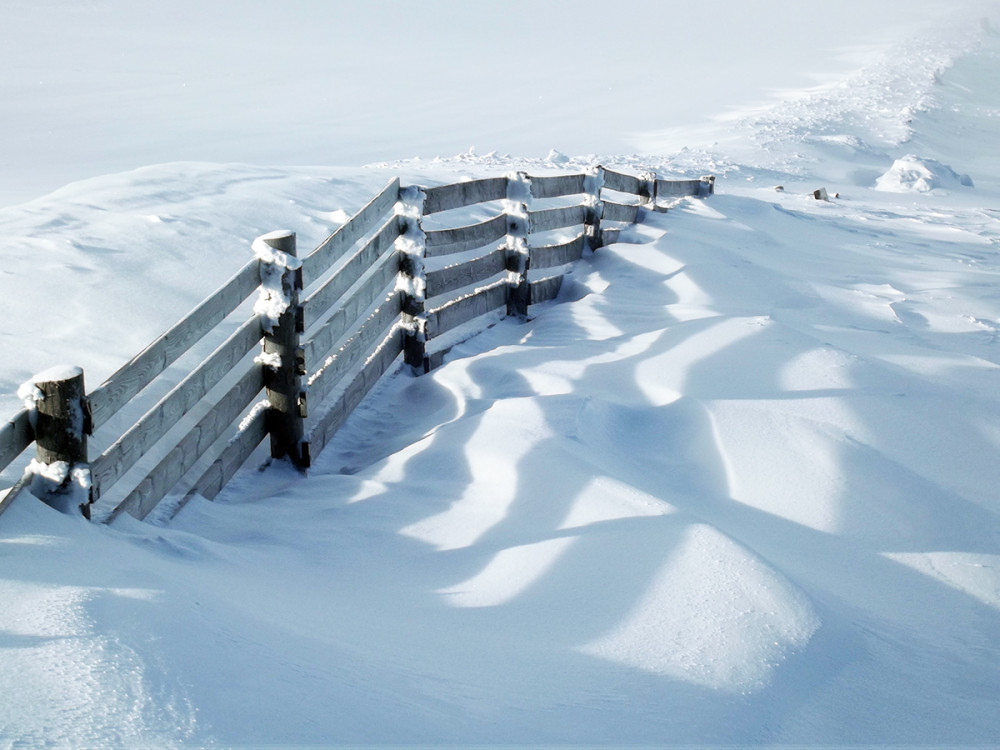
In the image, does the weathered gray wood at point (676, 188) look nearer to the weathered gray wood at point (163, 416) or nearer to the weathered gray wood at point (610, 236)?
the weathered gray wood at point (610, 236)

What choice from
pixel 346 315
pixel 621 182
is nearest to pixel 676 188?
pixel 621 182

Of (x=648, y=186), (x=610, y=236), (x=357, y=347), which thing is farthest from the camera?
(x=648, y=186)

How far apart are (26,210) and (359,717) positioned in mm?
6847

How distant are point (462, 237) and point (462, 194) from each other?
0.35m

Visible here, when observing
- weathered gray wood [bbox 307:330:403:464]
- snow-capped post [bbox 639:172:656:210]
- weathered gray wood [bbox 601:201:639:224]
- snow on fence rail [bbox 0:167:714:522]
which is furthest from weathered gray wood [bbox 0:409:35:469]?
snow-capped post [bbox 639:172:656:210]

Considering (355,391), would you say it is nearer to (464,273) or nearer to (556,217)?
(464,273)

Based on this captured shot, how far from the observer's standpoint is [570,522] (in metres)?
3.59

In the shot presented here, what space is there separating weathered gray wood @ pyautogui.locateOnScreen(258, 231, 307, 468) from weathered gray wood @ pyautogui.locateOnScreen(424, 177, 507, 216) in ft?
6.15

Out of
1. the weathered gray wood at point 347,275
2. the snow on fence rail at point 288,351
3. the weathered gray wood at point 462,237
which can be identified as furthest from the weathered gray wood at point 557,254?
the weathered gray wood at point 347,275

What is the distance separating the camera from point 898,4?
277 ft

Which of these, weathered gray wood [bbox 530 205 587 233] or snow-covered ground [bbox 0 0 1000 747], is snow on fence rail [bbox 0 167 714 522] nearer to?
weathered gray wood [bbox 530 205 587 233]

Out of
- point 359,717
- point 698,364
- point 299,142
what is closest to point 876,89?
point 299,142

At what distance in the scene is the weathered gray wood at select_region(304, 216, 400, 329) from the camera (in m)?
4.89

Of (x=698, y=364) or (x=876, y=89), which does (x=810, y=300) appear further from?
(x=876, y=89)
